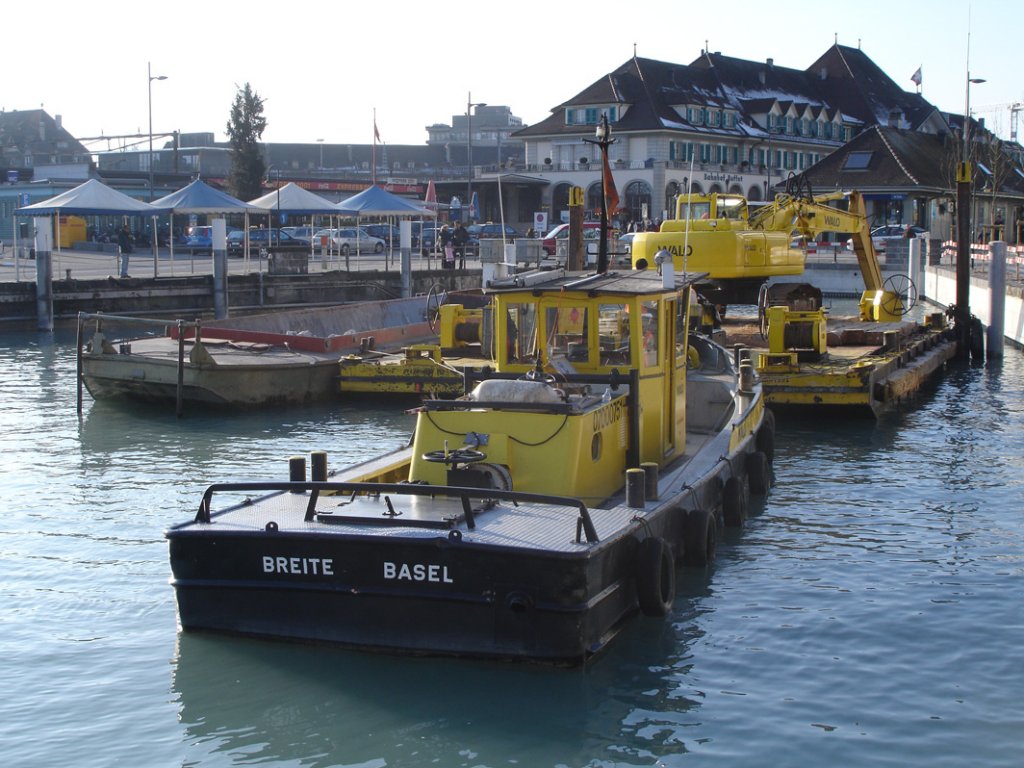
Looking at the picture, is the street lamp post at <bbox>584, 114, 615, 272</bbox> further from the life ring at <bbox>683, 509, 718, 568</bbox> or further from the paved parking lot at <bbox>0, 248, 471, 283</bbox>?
the paved parking lot at <bbox>0, 248, 471, 283</bbox>

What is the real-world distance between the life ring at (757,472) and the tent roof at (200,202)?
94.8ft

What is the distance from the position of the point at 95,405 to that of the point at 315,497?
602 inches

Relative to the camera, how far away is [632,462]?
40.1ft

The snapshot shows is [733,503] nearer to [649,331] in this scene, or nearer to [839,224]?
[649,331]

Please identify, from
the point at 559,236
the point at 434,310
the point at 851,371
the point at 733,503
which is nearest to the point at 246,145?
the point at 559,236

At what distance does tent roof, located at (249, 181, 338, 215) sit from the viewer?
145 feet

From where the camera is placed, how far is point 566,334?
1216 centimetres

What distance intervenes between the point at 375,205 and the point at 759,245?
2187 cm

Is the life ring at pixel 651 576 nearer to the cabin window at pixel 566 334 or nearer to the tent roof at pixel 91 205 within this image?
the cabin window at pixel 566 334

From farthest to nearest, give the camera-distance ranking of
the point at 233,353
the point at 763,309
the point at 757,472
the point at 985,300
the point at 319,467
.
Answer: the point at 985,300 → the point at 763,309 → the point at 233,353 → the point at 757,472 → the point at 319,467

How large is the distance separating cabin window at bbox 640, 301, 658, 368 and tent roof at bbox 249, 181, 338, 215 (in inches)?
1299

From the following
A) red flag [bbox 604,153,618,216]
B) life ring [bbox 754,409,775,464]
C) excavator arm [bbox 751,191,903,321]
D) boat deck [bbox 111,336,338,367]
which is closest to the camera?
red flag [bbox 604,153,618,216]

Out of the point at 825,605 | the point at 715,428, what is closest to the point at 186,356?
the point at 715,428

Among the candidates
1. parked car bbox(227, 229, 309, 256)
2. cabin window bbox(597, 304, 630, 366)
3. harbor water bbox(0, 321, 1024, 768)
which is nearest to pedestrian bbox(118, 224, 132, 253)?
parked car bbox(227, 229, 309, 256)
